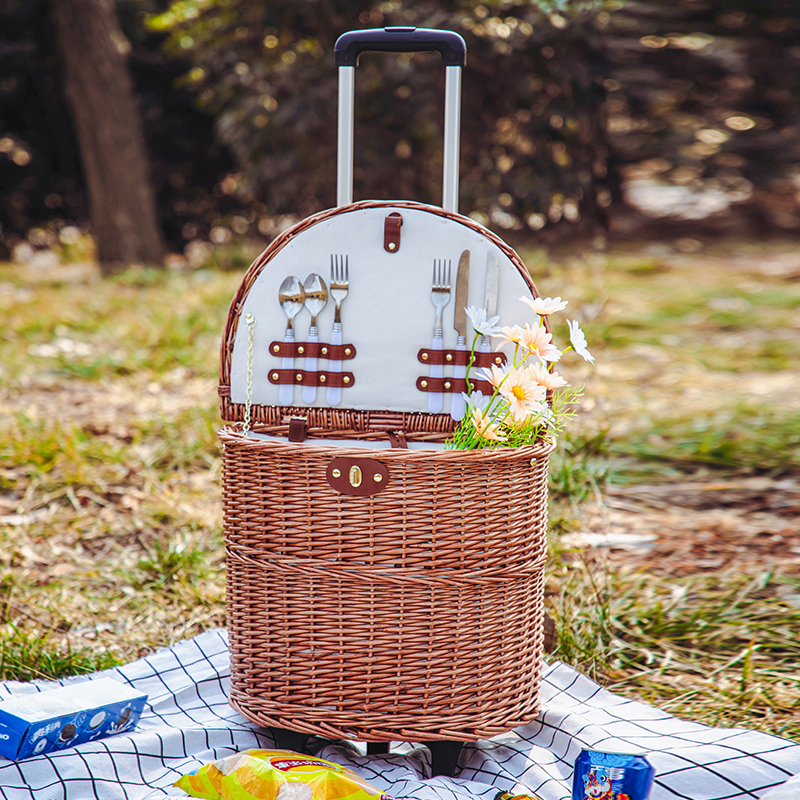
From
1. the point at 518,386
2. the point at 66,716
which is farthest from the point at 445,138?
the point at 66,716

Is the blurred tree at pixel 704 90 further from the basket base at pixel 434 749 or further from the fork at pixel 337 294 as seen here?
the basket base at pixel 434 749

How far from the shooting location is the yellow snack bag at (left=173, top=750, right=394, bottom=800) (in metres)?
1.10

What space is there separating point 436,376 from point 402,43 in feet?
1.81

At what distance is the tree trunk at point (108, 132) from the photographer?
564 centimetres

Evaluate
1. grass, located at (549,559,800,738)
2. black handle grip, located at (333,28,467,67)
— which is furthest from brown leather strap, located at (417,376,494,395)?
grass, located at (549,559,800,738)

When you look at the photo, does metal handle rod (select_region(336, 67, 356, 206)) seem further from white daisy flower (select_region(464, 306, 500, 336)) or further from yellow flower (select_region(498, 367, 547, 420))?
yellow flower (select_region(498, 367, 547, 420))

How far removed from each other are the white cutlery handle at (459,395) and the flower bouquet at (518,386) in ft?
0.06

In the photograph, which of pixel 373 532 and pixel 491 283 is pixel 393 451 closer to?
pixel 373 532

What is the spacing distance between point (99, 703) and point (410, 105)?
522 cm

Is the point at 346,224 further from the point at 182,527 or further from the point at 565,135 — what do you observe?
the point at 565,135

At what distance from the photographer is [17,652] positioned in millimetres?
1626

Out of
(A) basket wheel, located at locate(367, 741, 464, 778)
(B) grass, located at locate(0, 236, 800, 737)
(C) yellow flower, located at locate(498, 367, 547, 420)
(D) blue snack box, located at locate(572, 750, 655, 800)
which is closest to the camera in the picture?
(D) blue snack box, located at locate(572, 750, 655, 800)

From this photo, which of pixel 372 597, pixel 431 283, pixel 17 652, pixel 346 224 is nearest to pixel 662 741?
pixel 372 597

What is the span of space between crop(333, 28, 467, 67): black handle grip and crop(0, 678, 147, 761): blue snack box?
1110mm
